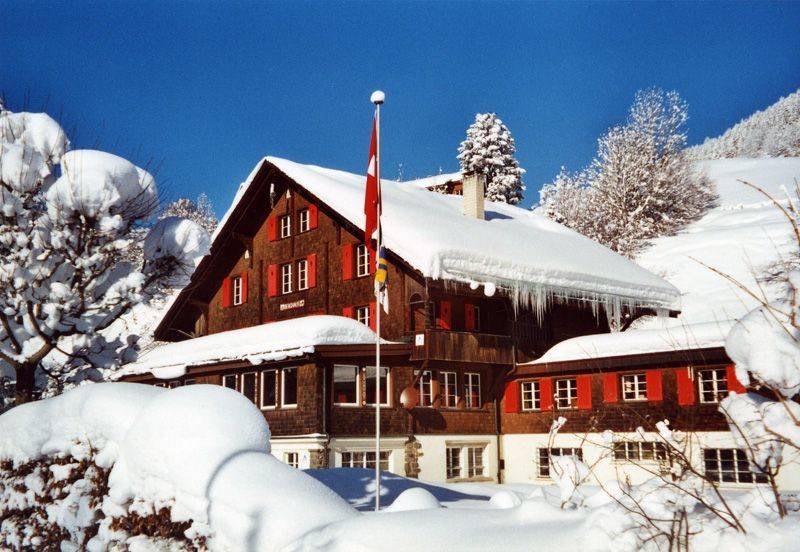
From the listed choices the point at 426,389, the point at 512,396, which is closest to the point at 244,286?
→ the point at 426,389

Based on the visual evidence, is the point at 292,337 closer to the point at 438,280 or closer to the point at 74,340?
the point at 438,280

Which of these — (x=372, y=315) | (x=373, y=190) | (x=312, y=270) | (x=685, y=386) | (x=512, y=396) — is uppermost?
(x=312, y=270)

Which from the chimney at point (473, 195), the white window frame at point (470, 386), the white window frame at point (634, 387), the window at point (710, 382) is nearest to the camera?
the window at point (710, 382)

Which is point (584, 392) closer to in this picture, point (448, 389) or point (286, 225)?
point (448, 389)

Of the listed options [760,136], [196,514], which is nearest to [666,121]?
[196,514]

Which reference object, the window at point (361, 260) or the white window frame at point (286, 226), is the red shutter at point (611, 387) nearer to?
the window at point (361, 260)

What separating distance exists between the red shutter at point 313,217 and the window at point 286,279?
5.69 feet

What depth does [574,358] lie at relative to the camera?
23.0m

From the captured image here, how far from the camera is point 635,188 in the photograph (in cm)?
5178

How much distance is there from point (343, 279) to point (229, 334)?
4.30m

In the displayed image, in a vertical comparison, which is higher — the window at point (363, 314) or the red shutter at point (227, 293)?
the red shutter at point (227, 293)

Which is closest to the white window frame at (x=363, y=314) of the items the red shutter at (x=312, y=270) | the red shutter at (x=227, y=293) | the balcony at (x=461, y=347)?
the red shutter at (x=312, y=270)

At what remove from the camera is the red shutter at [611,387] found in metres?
22.3

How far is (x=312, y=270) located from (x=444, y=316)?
516 cm
